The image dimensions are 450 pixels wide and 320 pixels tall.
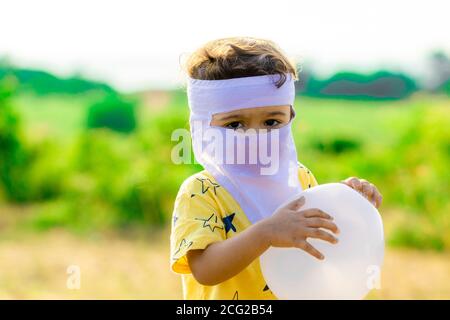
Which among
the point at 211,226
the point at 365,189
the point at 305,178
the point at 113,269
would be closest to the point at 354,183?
the point at 365,189

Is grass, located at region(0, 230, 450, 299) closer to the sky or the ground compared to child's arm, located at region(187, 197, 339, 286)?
closer to the ground

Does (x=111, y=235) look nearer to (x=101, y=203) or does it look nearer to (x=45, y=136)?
(x=101, y=203)

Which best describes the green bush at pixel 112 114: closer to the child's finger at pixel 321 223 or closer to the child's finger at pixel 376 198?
the child's finger at pixel 376 198

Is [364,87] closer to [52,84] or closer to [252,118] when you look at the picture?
[52,84]

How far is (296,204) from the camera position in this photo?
1396 mm

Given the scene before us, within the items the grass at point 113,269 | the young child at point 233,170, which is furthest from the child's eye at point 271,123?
the grass at point 113,269

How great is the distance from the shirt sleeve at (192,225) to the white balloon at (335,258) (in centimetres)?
13

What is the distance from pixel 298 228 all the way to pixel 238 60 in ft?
1.49

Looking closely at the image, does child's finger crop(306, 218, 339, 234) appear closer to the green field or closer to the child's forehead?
the child's forehead

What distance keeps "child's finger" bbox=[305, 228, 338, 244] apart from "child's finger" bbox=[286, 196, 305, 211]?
7 centimetres

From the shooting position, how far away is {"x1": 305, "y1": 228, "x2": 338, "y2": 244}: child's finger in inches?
52.6

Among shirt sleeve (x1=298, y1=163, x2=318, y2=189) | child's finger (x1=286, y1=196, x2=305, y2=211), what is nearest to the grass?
shirt sleeve (x1=298, y1=163, x2=318, y2=189)
